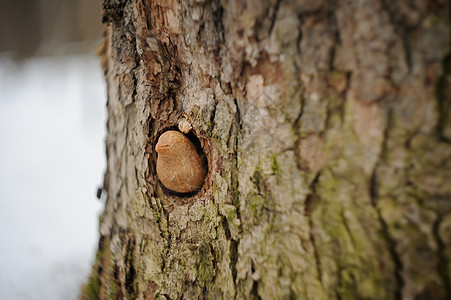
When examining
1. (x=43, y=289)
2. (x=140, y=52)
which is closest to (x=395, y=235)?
(x=140, y=52)

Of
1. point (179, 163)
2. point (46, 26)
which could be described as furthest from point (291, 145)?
point (46, 26)

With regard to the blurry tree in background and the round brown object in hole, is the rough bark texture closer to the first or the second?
the round brown object in hole

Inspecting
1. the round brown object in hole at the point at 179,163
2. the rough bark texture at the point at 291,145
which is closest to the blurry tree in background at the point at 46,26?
the rough bark texture at the point at 291,145

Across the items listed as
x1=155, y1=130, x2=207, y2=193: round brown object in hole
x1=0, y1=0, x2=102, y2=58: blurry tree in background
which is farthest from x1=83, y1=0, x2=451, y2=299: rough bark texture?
x1=0, y1=0, x2=102, y2=58: blurry tree in background

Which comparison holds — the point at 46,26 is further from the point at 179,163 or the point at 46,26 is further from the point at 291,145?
the point at 291,145

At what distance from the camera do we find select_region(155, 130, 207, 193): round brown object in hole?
25.8 inches

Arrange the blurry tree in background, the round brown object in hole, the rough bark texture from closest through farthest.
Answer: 1. the rough bark texture
2. the round brown object in hole
3. the blurry tree in background

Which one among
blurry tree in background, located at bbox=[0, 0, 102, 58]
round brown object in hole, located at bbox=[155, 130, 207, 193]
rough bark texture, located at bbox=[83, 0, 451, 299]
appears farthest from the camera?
blurry tree in background, located at bbox=[0, 0, 102, 58]

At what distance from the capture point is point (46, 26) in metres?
2.06

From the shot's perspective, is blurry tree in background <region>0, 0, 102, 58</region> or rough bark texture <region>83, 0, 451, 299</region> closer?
rough bark texture <region>83, 0, 451, 299</region>

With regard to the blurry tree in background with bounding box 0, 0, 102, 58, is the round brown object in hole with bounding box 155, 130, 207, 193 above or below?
below

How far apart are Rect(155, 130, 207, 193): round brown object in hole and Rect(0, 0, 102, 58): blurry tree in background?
153 centimetres

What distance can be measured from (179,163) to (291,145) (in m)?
0.29

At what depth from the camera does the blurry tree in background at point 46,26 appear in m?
1.86
